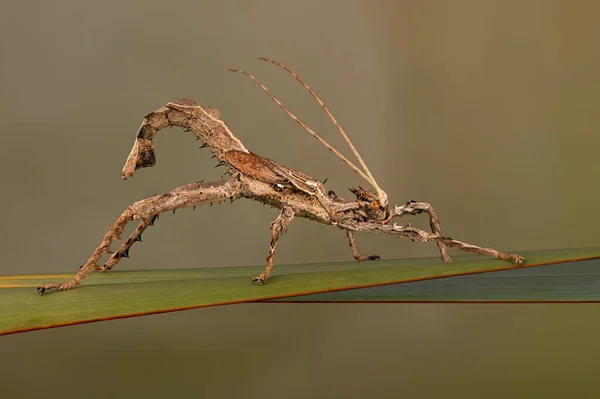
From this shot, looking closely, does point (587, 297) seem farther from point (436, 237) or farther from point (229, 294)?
point (229, 294)

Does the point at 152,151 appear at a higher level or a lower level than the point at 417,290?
higher

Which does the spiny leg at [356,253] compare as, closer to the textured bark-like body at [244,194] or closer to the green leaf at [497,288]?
the textured bark-like body at [244,194]

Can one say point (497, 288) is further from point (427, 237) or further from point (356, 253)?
point (356, 253)

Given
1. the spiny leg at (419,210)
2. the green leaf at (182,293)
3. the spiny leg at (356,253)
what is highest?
the spiny leg at (419,210)

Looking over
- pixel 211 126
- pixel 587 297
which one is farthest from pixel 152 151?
pixel 587 297

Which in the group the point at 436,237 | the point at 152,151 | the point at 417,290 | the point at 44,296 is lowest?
the point at 44,296

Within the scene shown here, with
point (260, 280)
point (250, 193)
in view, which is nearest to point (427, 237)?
point (260, 280)

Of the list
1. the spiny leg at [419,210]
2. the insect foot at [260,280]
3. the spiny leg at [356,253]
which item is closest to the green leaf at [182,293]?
the insect foot at [260,280]
